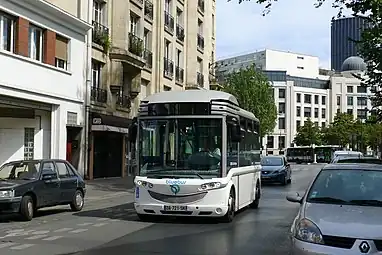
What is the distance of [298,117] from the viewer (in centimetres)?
13212

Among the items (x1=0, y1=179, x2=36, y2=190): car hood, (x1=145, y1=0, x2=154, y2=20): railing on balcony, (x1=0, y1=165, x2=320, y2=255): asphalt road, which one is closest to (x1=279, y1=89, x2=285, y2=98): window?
(x1=145, y1=0, x2=154, y2=20): railing on balcony

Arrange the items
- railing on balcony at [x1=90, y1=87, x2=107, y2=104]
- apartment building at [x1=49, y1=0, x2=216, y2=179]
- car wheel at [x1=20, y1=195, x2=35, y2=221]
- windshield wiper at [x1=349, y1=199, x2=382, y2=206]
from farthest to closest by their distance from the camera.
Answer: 1. apartment building at [x1=49, y1=0, x2=216, y2=179]
2. railing on balcony at [x1=90, y1=87, x2=107, y2=104]
3. car wheel at [x1=20, y1=195, x2=35, y2=221]
4. windshield wiper at [x1=349, y1=199, x2=382, y2=206]

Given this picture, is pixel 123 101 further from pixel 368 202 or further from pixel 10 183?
pixel 368 202

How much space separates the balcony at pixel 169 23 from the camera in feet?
142

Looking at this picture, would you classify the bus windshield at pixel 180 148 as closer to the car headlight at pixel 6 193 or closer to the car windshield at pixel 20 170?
the car headlight at pixel 6 193

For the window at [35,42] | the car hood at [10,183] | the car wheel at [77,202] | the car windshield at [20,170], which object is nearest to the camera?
the car hood at [10,183]

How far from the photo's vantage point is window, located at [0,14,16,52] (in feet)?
74.8

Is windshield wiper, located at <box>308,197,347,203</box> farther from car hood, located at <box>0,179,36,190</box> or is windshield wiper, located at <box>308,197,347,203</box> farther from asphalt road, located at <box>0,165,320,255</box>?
car hood, located at <box>0,179,36,190</box>

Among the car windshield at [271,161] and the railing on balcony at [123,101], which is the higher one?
the railing on balcony at [123,101]

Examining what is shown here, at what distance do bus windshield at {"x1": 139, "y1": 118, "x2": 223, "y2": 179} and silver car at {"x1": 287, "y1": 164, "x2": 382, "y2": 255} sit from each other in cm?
481

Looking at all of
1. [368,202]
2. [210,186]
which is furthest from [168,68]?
[368,202]

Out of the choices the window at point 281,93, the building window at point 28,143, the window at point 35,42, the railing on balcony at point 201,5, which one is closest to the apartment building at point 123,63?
the window at point 35,42

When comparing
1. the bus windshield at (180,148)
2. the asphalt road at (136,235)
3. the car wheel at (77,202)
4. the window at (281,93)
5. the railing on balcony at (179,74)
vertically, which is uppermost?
the window at (281,93)

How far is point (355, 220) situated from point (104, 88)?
26969mm
